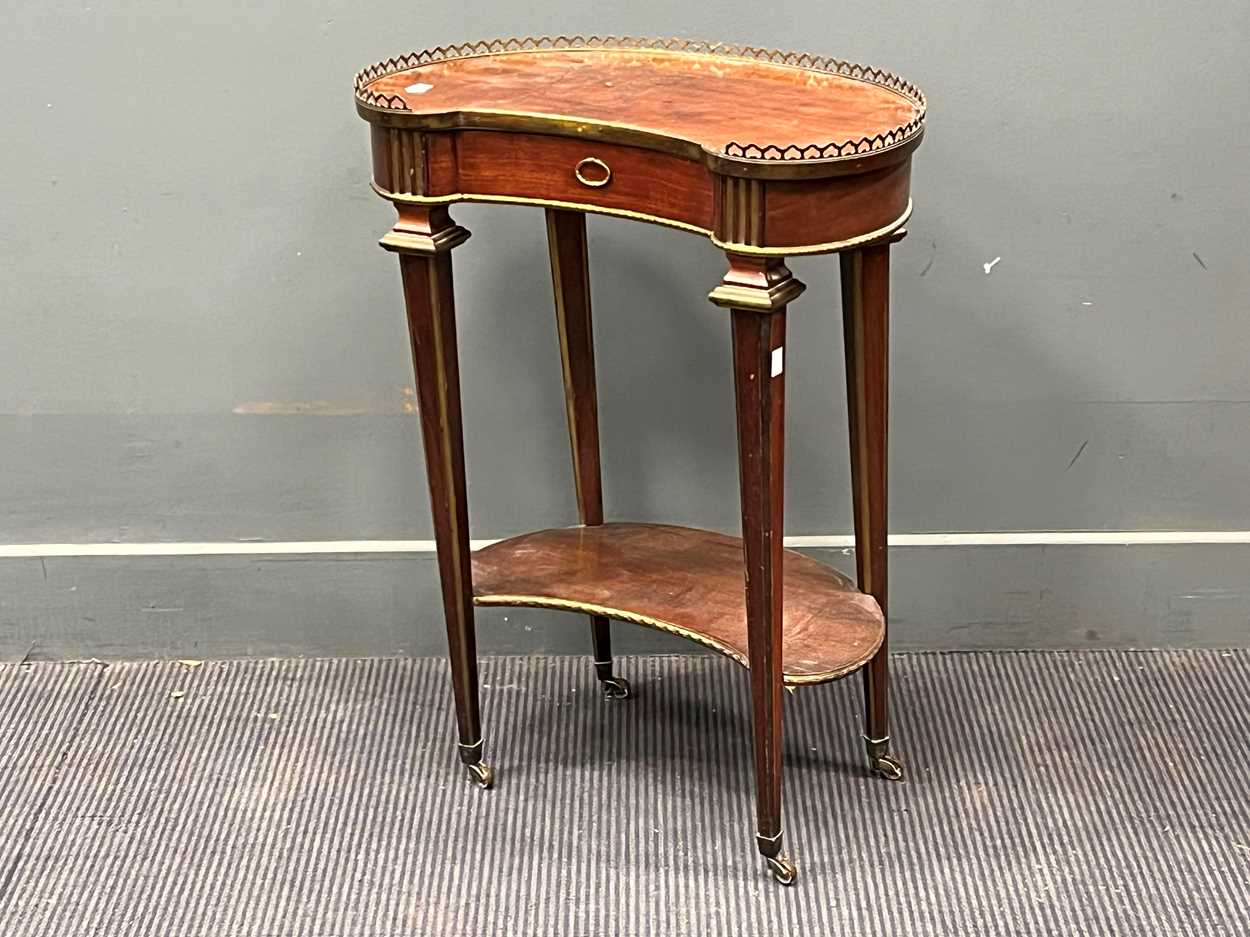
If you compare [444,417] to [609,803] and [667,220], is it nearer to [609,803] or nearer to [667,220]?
[667,220]

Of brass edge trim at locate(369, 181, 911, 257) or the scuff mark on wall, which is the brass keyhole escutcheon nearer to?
brass edge trim at locate(369, 181, 911, 257)

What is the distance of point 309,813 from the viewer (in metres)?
2.04

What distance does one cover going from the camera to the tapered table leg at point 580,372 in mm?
2088

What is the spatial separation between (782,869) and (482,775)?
455 millimetres

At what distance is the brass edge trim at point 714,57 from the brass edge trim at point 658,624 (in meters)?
0.64

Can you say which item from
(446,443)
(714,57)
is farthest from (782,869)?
(714,57)

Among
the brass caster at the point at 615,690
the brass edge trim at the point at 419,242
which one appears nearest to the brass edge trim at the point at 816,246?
the brass edge trim at the point at 419,242

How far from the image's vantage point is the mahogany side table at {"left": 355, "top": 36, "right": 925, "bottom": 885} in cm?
161

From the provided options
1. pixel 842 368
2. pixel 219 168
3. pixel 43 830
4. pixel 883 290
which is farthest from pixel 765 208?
pixel 43 830

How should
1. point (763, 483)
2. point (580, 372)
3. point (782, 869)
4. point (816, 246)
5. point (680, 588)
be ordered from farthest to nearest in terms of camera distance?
point (580, 372) → point (680, 588) → point (782, 869) → point (763, 483) → point (816, 246)

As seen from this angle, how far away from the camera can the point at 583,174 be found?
5.58 feet

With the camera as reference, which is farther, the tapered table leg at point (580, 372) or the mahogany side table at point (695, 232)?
the tapered table leg at point (580, 372)

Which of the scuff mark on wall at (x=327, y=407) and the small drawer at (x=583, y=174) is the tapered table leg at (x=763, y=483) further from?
the scuff mark on wall at (x=327, y=407)

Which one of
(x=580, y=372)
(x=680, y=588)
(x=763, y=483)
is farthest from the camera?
(x=580, y=372)
